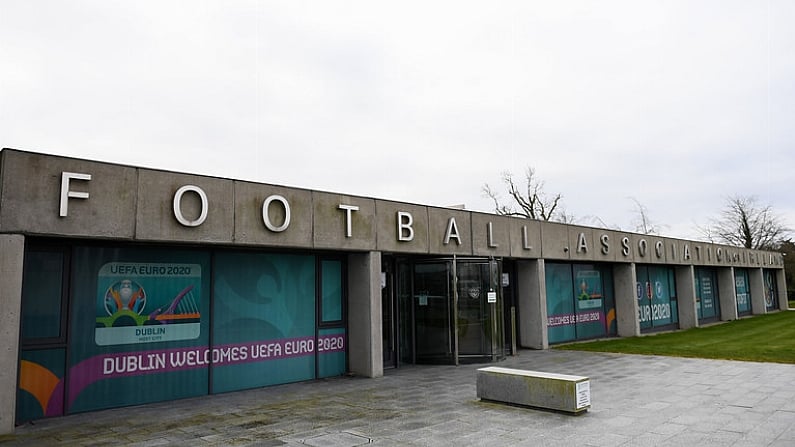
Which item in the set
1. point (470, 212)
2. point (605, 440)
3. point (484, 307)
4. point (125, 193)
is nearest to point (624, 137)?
point (470, 212)

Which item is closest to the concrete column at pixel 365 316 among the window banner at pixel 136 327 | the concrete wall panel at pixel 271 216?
the concrete wall panel at pixel 271 216

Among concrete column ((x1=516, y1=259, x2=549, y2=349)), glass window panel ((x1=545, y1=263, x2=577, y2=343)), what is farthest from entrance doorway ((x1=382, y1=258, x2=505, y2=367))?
glass window panel ((x1=545, y1=263, x2=577, y2=343))

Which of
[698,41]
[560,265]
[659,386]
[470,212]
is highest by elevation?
[698,41]

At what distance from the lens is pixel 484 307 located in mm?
14711

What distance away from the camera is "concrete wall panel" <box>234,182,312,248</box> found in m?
10.4

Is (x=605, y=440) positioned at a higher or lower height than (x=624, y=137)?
lower

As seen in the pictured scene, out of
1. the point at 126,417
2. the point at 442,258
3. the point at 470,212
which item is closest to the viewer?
the point at 126,417

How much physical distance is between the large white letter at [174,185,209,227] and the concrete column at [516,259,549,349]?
37.4 feet

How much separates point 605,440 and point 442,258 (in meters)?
7.97

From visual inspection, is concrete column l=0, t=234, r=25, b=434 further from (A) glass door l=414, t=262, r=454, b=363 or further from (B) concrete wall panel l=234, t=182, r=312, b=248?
(A) glass door l=414, t=262, r=454, b=363

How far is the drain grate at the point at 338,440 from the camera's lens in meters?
6.88

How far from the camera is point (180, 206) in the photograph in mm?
9508

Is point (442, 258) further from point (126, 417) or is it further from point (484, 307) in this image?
point (126, 417)

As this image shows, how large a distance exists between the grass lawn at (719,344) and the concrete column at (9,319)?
49.0 feet
